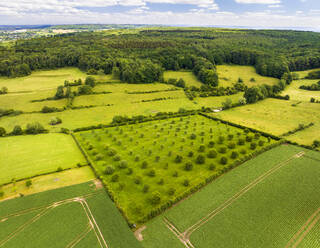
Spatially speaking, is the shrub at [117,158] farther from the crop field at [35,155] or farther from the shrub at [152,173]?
the shrub at [152,173]

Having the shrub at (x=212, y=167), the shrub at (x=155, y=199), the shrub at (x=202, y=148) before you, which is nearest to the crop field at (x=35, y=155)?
the shrub at (x=155, y=199)

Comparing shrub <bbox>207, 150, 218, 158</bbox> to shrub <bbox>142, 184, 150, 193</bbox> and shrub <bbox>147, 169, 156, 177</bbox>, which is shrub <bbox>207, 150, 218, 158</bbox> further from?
shrub <bbox>142, 184, 150, 193</bbox>

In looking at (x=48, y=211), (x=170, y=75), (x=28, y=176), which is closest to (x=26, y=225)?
(x=48, y=211)

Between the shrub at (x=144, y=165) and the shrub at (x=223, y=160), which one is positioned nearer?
the shrub at (x=144, y=165)

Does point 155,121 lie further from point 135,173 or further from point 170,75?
point 170,75

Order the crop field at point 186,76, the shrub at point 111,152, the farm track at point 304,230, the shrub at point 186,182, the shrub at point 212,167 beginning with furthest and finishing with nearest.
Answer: the crop field at point 186,76 → the shrub at point 111,152 → the shrub at point 212,167 → the shrub at point 186,182 → the farm track at point 304,230

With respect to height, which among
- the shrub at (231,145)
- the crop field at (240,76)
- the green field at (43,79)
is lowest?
the shrub at (231,145)
